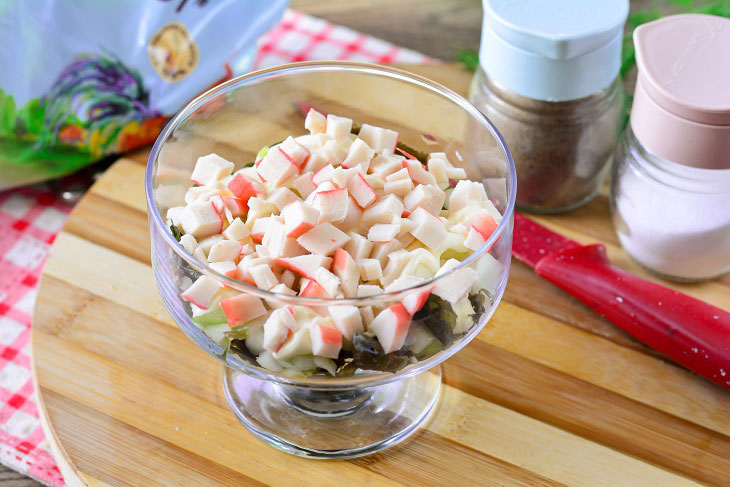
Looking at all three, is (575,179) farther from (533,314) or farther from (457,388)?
(457,388)

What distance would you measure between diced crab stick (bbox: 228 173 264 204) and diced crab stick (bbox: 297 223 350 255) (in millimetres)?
135

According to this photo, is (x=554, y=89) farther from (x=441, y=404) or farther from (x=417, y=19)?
(x=417, y=19)

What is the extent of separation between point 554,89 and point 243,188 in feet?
1.78

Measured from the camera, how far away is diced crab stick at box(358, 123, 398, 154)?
1.22 meters

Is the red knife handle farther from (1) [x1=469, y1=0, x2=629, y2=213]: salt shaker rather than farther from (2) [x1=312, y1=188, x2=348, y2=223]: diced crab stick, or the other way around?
(2) [x1=312, y1=188, x2=348, y2=223]: diced crab stick

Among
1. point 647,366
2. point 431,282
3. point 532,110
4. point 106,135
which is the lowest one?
point 647,366

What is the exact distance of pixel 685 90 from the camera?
121 centimetres

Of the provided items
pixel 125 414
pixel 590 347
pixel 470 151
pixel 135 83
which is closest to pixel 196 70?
pixel 135 83

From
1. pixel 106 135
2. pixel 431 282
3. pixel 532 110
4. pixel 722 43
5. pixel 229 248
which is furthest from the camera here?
pixel 106 135

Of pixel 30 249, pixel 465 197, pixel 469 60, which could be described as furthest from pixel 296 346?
pixel 469 60

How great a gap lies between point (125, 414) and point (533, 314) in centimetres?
64

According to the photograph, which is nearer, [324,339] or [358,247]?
[324,339]

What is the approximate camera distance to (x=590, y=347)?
51.9 inches

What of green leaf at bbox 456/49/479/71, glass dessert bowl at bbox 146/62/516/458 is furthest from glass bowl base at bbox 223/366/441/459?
green leaf at bbox 456/49/479/71
